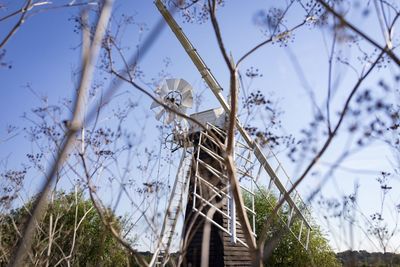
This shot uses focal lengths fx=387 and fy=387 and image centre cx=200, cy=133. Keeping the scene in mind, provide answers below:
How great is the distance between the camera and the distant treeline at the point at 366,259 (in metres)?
2.38

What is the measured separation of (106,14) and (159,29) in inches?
12.9

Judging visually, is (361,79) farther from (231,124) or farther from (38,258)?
(38,258)

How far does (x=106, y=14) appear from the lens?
68 centimetres

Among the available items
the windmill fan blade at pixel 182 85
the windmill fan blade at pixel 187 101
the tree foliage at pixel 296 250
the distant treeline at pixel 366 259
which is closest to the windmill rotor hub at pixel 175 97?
the windmill fan blade at pixel 187 101

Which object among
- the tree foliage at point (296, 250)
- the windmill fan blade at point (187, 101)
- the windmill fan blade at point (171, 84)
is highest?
the windmill fan blade at point (171, 84)

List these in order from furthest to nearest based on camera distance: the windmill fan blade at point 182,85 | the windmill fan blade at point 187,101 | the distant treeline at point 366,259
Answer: the windmill fan blade at point 182,85 < the windmill fan blade at point 187,101 < the distant treeline at point 366,259

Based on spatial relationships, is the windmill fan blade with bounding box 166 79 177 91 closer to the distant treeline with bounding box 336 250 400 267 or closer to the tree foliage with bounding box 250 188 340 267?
the distant treeline with bounding box 336 250 400 267

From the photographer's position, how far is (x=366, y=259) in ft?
10.5

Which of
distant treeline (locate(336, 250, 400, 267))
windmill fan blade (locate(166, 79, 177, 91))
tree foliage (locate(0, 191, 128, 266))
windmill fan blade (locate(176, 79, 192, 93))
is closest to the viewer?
distant treeline (locate(336, 250, 400, 267))

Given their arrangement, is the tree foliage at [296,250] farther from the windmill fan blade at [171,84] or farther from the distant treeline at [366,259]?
the distant treeline at [366,259]

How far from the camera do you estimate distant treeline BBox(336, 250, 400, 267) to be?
2384mm

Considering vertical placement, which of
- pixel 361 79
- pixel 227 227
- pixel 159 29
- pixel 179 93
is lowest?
pixel 159 29

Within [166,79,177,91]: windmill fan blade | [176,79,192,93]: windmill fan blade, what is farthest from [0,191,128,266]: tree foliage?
[176,79,192,93]: windmill fan blade

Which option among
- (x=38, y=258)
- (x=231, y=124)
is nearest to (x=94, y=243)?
(x=38, y=258)
